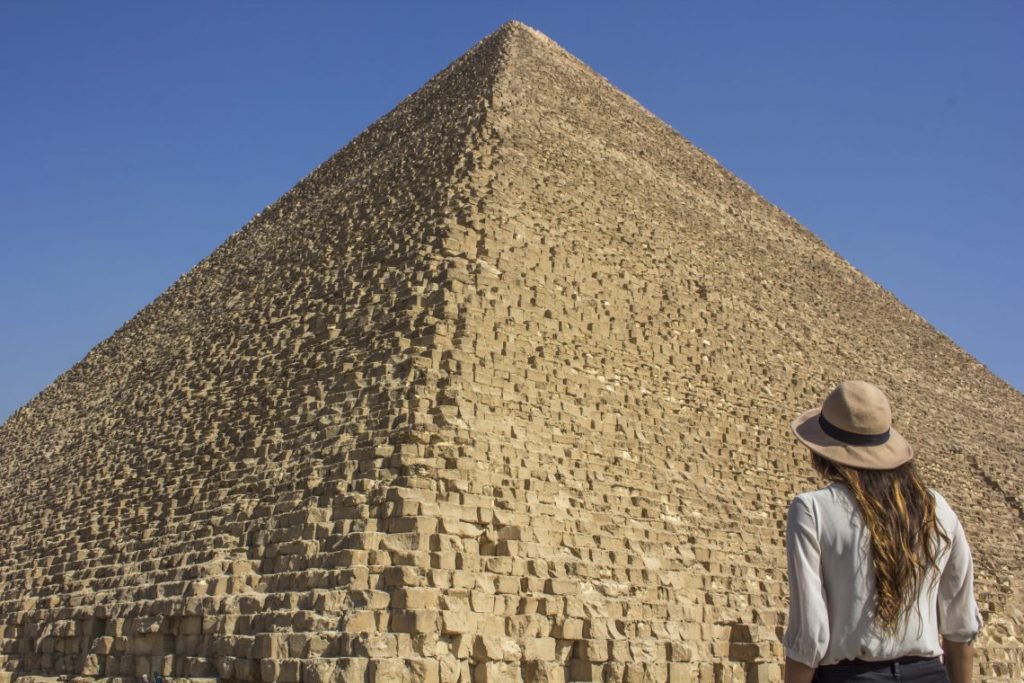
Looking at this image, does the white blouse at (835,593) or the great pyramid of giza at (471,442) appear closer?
the white blouse at (835,593)

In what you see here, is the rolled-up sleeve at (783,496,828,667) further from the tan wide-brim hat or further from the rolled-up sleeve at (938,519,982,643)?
the rolled-up sleeve at (938,519,982,643)

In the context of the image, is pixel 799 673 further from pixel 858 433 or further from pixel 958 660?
pixel 858 433

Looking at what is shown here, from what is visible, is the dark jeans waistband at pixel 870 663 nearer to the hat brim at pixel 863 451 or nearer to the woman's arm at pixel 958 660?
the woman's arm at pixel 958 660

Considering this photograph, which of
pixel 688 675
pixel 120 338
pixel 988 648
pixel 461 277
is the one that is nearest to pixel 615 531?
pixel 688 675

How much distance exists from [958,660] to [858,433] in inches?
30.2

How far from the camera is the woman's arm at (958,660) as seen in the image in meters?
3.18

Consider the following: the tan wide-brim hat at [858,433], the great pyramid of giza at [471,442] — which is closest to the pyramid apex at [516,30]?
the great pyramid of giza at [471,442]

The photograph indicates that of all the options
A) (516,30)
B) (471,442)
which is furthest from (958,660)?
(516,30)

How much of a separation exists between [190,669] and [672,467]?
6.64 metres

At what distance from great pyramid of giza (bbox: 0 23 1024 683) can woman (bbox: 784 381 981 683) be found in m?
5.75

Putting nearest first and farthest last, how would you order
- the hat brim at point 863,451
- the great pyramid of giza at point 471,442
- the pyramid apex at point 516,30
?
1. the hat brim at point 863,451
2. the great pyramid of giza at point 471,442
3. the pyramid apex at point 516,30

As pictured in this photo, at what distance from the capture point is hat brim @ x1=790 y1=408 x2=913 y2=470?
3.14 m

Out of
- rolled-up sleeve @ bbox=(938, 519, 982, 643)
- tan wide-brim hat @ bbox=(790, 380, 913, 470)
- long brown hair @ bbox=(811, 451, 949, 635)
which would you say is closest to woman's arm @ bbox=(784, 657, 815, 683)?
long brown hair @ bbox=(811, 451, 949, 635)

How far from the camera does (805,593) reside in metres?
3.00
